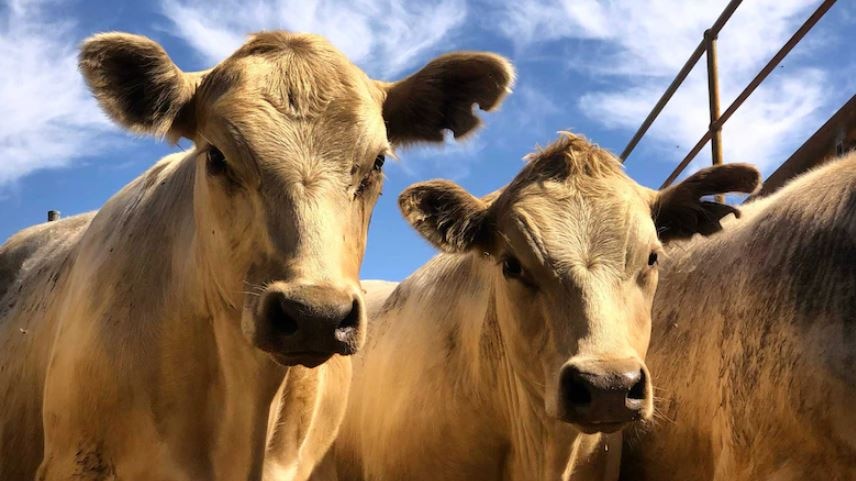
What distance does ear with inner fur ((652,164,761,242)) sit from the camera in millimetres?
5398

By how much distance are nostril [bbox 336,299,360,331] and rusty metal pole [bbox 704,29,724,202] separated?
17.3 feet

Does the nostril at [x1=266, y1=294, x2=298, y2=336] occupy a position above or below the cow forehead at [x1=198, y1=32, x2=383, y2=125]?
below

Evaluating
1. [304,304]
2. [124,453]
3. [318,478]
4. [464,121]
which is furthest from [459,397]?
[304,304]

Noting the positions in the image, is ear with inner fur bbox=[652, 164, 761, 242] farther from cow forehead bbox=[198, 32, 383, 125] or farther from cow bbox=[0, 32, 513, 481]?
cow forehead bbox=[198, 32, 383, 125]

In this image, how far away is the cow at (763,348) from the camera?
4.27 m

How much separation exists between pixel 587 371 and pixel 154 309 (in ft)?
6.60

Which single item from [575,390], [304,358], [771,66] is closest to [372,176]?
[304,358]

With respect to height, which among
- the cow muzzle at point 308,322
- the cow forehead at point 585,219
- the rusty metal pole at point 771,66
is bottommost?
the cow muzzle at point 308,322

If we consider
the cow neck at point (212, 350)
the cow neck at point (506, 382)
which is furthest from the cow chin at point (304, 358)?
the cow neck at point (506, 382)

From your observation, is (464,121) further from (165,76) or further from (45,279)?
(45,279)

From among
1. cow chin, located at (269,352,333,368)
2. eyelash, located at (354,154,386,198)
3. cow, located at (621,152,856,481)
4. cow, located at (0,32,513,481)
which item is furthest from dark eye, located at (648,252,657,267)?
cow chin, located at (269,352,333,368)

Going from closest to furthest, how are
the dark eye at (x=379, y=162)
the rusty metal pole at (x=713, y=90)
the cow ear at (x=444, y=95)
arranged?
the dark eye at (x=379, y=162) < the cow ear at (x=444, y=95) < the rusty metal pole at (x=713, y=90)

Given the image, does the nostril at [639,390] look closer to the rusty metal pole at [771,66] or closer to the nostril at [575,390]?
the nostril at [575,390]

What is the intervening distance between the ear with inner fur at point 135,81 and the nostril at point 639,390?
231 centimetres
